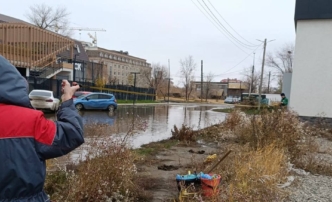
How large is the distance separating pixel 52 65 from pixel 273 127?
119 feet

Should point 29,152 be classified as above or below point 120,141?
above

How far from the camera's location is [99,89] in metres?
38.4

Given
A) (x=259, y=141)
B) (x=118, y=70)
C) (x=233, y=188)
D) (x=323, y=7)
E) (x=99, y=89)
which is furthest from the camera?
(x=118, y=70)

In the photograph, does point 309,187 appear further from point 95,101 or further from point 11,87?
point 95,101

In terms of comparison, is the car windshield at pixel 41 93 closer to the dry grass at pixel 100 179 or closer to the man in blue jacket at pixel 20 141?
the dry grass at pixel 100 179

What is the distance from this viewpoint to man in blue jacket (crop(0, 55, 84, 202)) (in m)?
1.69

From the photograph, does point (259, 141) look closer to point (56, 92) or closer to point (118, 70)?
point (56, 92)

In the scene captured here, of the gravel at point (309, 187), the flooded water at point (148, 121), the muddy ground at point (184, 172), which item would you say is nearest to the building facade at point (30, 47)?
the flooded water at point (148, 121)

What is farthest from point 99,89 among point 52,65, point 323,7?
point 323,7

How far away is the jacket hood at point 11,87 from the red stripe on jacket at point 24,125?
4cm

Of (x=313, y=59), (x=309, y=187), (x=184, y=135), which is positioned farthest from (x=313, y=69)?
(x=309, y=187)

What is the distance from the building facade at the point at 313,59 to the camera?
53.3ft

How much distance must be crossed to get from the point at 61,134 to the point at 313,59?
1720cm

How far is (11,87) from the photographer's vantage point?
1.69 metres
